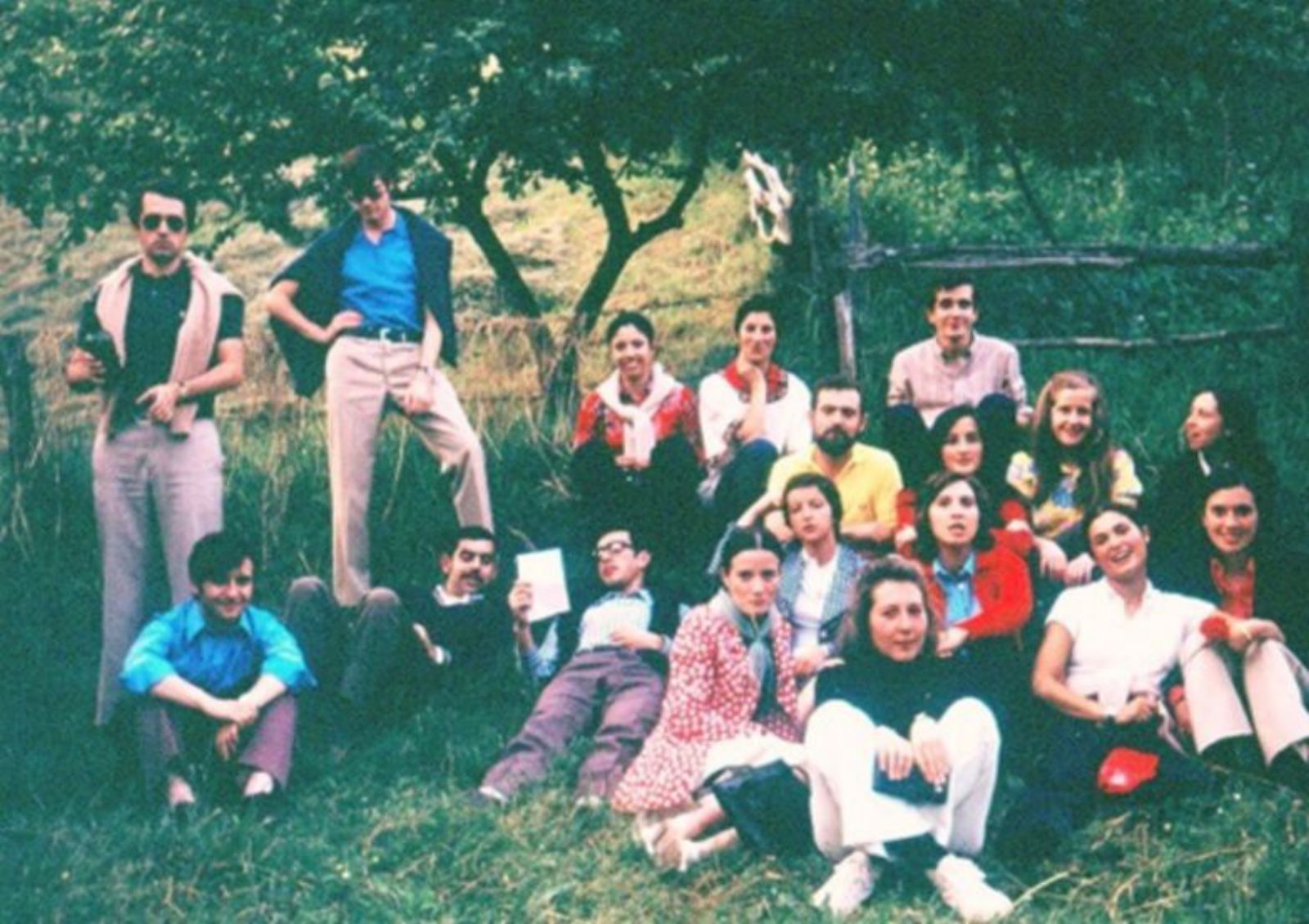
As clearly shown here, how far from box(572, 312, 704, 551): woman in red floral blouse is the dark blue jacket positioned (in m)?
0.67

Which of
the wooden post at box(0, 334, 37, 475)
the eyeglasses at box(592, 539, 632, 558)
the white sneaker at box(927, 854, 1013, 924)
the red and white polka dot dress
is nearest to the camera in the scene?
the white sneaker at box(927, 854, 1013, 924)

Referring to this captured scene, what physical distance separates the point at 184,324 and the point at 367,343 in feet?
2.63

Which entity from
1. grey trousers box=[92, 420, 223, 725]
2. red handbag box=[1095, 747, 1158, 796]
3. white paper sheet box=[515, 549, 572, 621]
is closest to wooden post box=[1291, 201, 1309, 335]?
red handbag box=[1095, 747, 1158, 796]

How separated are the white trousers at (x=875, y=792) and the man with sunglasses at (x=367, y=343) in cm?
240

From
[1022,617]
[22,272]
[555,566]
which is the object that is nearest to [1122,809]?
[1022,617]


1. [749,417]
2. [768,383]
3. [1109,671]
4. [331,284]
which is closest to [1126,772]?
[1109,671]

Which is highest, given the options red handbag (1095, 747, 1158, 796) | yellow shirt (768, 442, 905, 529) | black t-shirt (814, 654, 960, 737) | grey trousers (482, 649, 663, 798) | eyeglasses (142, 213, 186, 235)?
eyeglasses (142, 213, 186, 235)

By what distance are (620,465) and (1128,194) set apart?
6.86m

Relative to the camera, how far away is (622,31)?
9148mm

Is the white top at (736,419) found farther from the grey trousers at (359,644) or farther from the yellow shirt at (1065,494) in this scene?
the grey trousers at (359,644)

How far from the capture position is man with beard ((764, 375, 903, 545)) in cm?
652

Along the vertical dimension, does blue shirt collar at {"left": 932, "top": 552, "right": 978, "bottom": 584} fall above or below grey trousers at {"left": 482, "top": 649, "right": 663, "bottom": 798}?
above

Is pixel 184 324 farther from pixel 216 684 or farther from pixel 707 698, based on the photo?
pixel 707 698

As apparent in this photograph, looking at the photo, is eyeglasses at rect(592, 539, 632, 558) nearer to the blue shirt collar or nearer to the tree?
the blue shirt collar
